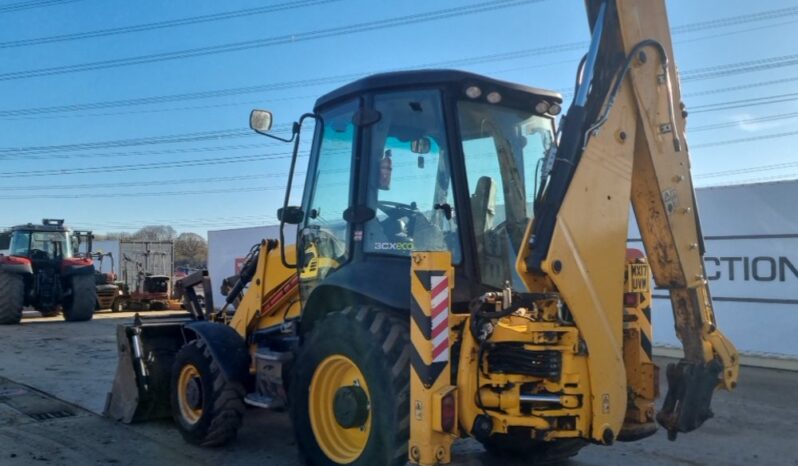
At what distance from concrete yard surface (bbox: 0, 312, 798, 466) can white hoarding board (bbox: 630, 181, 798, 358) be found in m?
1.12

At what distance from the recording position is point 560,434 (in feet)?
13.1

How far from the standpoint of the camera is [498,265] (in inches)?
187

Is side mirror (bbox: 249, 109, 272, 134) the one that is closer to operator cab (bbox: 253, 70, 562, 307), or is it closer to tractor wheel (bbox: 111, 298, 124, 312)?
operator cab (bbox: 253, 70, 562, 307)

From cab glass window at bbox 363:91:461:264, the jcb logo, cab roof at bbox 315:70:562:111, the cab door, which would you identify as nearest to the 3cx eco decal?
cab glass window at bbox 363:91:461:264

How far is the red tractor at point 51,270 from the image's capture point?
61.4ft

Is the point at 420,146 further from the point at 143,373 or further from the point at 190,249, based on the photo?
the point at 190,249

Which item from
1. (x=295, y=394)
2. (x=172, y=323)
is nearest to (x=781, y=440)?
(x=295, y=394)

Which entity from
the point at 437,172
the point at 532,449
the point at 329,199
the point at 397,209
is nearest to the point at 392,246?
the point at 397,209

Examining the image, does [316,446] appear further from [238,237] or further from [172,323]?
[238,237]

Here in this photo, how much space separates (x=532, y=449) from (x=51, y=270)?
17367mm

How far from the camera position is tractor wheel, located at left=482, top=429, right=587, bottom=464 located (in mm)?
5391

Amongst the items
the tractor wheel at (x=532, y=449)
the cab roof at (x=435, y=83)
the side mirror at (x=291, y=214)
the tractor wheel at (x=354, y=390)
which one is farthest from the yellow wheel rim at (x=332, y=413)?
the cab roof at (x=435, y=83)

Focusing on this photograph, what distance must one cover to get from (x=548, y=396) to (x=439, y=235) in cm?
128

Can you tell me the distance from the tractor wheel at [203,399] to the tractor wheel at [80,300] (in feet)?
45.3
